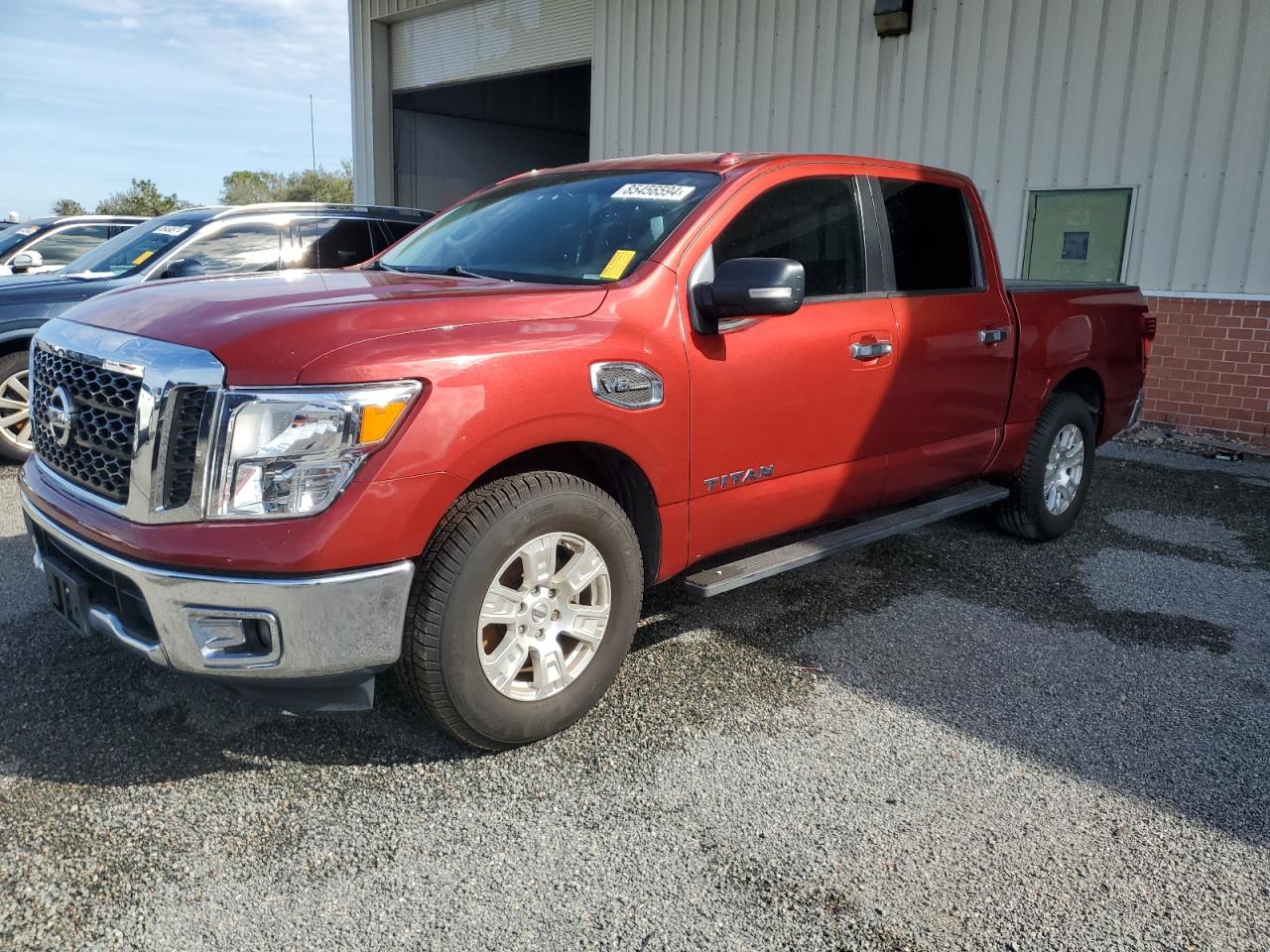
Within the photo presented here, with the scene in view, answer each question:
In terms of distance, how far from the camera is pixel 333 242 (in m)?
7.46

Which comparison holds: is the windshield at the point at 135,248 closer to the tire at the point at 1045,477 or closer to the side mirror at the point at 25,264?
the side mirror at the point at 25,264

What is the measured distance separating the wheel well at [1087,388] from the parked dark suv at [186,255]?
16.2 ft

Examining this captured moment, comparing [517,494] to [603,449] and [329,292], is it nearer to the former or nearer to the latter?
[603,449]

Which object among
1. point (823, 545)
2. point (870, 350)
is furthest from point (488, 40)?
point (823, 545)

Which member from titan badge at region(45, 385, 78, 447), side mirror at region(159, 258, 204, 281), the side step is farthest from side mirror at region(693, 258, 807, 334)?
side mirror at region(159, 258, 204, 281)

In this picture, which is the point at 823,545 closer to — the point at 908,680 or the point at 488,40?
the point at 908,680

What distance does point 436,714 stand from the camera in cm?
→ 288

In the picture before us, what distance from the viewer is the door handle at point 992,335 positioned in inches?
183

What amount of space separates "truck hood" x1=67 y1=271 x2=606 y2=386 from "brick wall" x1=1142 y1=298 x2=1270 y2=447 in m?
7.17

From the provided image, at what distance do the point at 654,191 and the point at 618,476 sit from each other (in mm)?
1196

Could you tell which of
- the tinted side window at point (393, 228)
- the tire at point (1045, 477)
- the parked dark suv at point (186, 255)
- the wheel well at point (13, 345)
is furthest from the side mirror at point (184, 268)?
the tire at point (1045, 477)

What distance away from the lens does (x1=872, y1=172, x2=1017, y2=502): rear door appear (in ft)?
14.1

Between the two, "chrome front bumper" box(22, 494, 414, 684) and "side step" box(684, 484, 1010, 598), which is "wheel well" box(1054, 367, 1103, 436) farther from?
"chrome front bumper" box(22, 494, 414, 684)

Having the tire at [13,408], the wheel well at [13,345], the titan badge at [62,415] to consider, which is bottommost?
the tire at [13,408]
